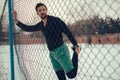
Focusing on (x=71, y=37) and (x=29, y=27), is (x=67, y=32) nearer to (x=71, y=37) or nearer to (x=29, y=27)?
(x=71, y=37)

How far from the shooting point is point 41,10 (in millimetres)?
2664

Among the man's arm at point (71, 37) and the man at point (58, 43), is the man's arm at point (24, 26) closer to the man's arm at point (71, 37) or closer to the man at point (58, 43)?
the man at point (58, 43)

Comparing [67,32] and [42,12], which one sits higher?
[42,12]

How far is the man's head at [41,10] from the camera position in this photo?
2626mm

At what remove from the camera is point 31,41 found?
3.11 m

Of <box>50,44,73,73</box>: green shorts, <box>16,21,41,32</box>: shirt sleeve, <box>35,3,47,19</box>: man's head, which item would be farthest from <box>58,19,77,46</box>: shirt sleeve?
<box>16,21,41,32</box>: shirt sleeve

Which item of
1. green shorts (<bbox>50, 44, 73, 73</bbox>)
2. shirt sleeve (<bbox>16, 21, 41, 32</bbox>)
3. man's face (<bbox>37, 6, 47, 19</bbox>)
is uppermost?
man's face (<bbox>37, 6, 47, 19</bbox>)

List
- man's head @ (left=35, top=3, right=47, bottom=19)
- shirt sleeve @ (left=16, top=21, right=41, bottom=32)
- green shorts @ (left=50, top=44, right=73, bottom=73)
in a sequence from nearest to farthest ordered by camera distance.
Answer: green shorts @ (left=50, top=44, right=73, bottom=73)
man's head @ (left=35, top=3, right=47, bottom=19)
shirt sleeve @ (left=16, top=21, right=41, bottom=32)

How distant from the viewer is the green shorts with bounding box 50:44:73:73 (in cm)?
252

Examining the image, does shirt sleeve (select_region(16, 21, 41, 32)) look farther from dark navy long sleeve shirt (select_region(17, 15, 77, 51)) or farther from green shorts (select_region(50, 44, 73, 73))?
green shorts (select_region(50, 44, 73, 73))

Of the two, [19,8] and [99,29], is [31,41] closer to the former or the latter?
[19,8]

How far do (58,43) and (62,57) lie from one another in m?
0.13

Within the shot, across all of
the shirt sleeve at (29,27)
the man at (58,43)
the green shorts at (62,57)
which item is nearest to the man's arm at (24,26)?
the shirt sleeve at (29,27)

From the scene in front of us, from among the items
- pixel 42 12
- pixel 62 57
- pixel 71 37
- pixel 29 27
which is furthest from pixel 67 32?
pixel 29 27
